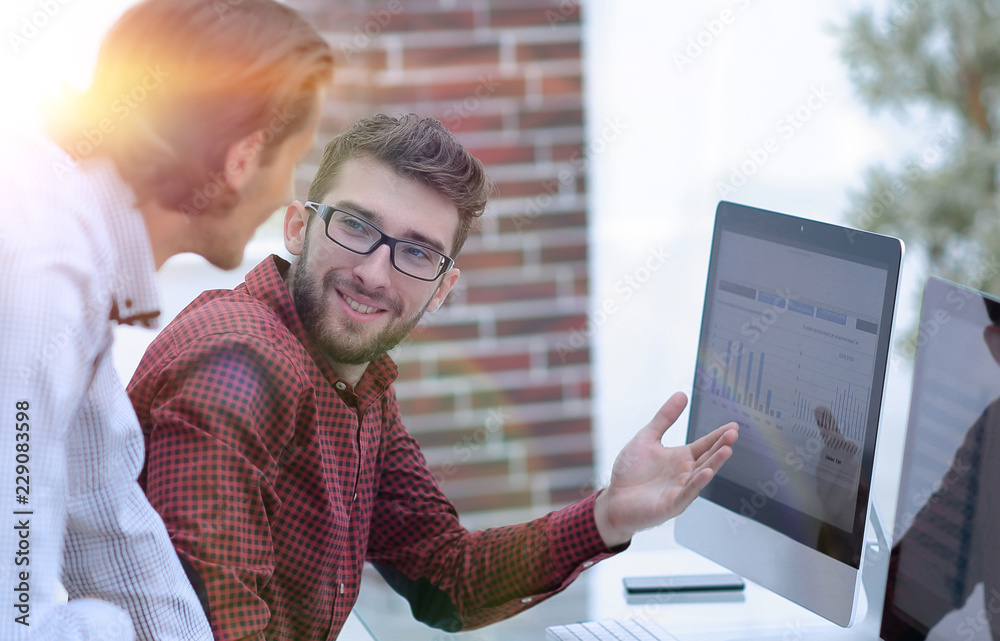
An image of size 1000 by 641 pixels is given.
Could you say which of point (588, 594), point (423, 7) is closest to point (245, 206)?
point (588, 594)

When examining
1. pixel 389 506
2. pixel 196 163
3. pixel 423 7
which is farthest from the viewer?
pixel 423 7

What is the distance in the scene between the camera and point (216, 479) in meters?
1.00

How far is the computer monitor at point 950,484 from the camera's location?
1028 mm

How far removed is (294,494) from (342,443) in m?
0.10

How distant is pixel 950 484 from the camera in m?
1.08

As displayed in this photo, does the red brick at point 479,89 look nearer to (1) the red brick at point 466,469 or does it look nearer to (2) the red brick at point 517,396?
(2) the red brick at point 517,396

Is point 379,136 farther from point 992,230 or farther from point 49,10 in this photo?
point 992,230

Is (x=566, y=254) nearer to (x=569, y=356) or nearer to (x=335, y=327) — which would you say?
(x=569, y=356)

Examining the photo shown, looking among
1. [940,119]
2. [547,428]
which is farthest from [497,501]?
[940,119]

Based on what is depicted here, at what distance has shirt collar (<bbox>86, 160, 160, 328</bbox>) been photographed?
0.83 meters

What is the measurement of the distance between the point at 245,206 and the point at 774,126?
2113 millimetres

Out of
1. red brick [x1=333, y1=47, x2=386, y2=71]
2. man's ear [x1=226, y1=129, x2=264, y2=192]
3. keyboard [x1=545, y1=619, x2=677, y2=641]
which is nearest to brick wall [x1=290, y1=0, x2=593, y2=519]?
red brick [x1=333, y1=47, x2=386, y2=71]

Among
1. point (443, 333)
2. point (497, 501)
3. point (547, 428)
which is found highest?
point (443, 333)

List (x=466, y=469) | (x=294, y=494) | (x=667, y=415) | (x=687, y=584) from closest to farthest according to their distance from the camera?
(x=294, y=494)
(x=667, y=415)
(x=687, y=584)
(x=466, y=469)
